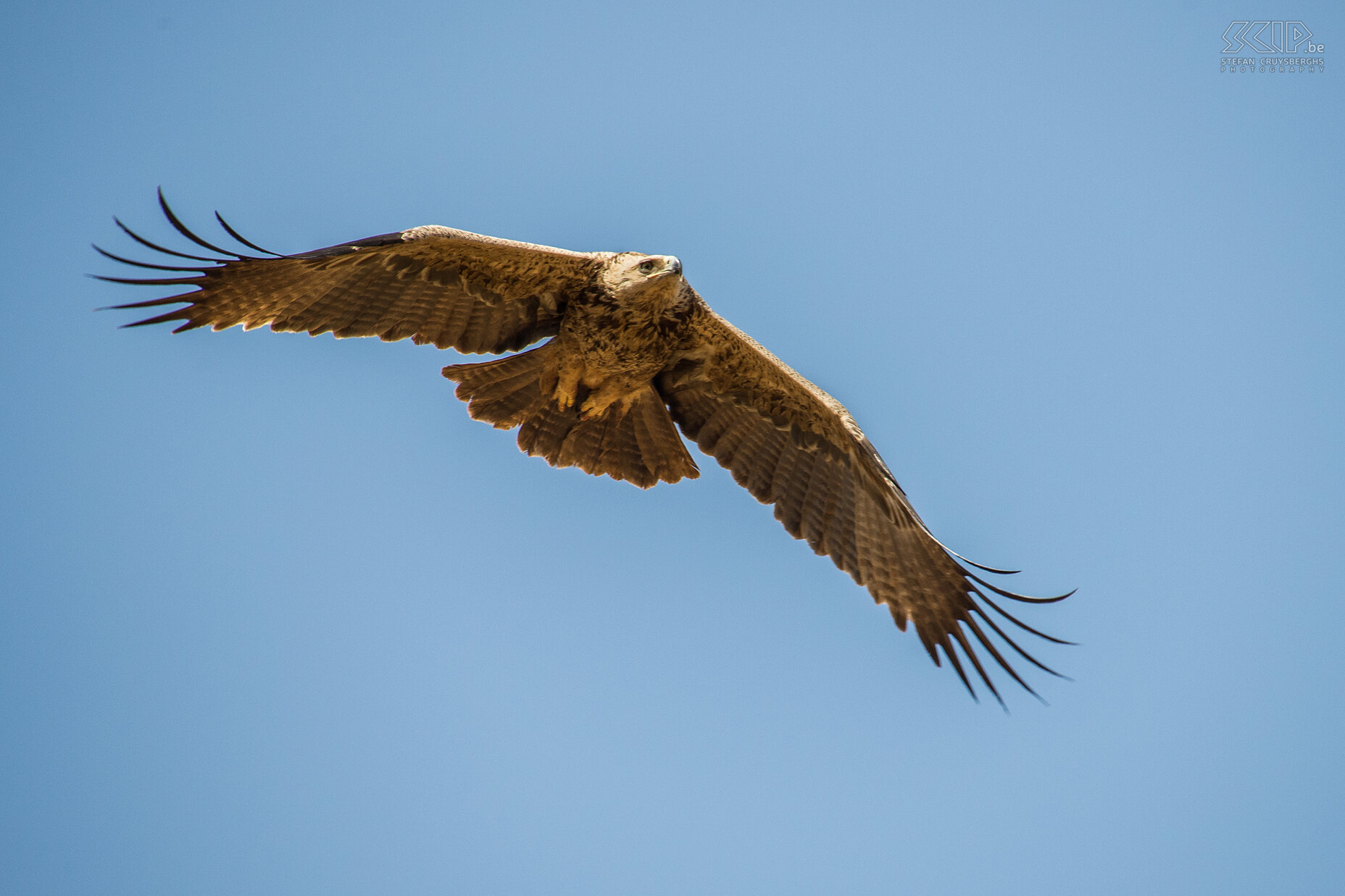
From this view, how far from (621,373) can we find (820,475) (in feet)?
5.78

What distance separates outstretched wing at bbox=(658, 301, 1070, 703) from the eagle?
11 millimetres

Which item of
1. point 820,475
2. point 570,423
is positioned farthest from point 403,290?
point 820,475

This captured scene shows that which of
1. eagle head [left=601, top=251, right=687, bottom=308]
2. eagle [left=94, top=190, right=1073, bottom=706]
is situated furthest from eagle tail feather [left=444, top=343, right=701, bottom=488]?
eagle head [left=601, top=251, right=687, bottom=308]

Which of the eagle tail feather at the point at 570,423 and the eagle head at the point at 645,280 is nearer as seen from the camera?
the eagle head at the point at 645,280

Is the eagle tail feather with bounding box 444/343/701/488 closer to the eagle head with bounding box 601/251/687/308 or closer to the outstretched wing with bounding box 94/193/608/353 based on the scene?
the outstretched wing with bounding box 94/193/608/353

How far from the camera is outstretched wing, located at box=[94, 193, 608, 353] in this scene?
666 centimetres

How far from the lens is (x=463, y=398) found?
736 centimetres

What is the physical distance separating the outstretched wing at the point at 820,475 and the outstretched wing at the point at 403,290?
1074 millimetres

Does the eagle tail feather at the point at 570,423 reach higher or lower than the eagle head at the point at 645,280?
lower

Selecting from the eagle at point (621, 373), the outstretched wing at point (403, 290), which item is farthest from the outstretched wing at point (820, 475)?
the outstretched wing at point (403, 290)

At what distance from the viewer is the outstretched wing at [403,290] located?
6.66 meters

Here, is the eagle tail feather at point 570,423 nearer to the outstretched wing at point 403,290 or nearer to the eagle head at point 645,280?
the outstretched wing at point 403,290

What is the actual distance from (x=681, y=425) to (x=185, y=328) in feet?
11.4

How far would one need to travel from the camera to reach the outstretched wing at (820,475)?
296 inches
